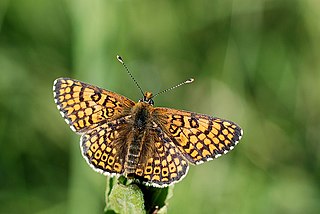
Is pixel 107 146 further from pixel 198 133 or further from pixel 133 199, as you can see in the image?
pixel 133 199

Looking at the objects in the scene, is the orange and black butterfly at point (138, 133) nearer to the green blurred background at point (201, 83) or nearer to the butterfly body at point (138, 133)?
the butterfly body at point (138, 133)

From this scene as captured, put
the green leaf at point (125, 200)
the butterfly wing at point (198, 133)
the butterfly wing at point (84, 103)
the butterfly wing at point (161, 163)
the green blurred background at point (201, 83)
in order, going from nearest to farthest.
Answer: the green leaf at point (125, 200) → the butterfly wing at point (161, 163) → the butterfly wing at point (198, 133) → the butterfly wing at point (84, 103) → the green blurred background at point (201, 83)

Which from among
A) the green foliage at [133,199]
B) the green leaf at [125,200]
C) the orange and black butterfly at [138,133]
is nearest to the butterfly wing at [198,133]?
the orange and black butterfly at [138,133]

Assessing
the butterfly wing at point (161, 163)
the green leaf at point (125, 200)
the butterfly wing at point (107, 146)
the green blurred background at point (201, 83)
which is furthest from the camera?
the green blurred background at point (201, 83)

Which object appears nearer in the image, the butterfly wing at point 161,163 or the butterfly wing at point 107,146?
the butterfly wing at point 161,163

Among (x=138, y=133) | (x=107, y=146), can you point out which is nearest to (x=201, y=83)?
(x=138, y=133)

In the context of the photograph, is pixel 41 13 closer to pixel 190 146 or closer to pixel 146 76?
pixel 146 76

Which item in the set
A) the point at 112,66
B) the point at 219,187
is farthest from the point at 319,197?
the point at 112,66
